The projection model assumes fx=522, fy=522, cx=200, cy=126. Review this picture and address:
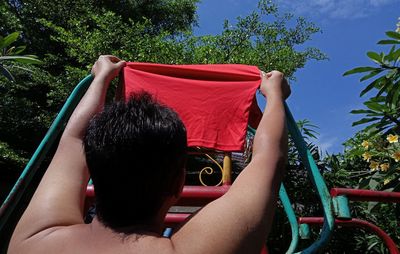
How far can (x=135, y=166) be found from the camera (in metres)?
0.75

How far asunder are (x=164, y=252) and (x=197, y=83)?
41.3 inches

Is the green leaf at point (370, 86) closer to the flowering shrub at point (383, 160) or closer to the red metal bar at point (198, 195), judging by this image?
the flowering shrub at point (383, 160)

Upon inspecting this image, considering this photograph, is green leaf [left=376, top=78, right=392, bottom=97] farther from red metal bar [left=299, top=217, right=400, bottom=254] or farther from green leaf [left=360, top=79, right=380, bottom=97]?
red metal bar [left=299, top=217, right=400, bottom=254]

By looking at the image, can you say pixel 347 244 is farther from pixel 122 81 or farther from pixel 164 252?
pixel 164 252

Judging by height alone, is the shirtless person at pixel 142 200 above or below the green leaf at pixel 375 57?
below

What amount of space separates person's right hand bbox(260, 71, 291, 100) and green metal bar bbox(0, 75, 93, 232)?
18.9 inches

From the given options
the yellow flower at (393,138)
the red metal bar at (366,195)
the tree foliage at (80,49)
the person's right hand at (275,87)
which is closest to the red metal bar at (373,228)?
the red metal bar at (366,195)

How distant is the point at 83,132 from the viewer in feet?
3.19

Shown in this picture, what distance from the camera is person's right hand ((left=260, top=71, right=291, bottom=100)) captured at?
1072mm

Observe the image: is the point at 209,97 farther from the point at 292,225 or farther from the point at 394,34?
the point at 394,34

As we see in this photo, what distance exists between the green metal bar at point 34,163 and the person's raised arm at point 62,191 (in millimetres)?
279

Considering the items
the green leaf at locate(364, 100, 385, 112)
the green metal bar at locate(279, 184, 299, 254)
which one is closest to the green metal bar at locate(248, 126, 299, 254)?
the green metal bar at locate(279, 184, 299, 254)

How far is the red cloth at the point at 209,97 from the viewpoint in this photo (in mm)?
1700

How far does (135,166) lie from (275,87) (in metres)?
0.44
